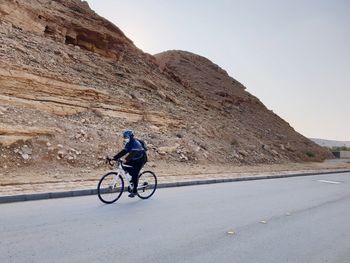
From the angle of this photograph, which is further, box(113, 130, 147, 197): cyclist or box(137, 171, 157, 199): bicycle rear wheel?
box(137, 171, 157, 199): bicycle rear wheel

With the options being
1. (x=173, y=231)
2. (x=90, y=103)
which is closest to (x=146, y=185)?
(x=173, y=231)

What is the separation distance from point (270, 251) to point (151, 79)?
85.6 ft

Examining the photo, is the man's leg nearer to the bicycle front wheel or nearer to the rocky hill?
the bicycle front wheel

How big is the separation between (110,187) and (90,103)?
12089 mm

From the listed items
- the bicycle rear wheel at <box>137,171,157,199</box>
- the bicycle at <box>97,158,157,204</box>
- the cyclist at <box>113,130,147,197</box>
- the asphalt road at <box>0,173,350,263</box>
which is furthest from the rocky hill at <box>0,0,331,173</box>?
the asphalt road at <box>0,173,350,263</box>

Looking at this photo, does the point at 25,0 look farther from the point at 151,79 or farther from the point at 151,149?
the point at 151,149

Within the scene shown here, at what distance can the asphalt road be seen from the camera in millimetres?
5152

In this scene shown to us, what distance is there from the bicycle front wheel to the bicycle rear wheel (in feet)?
2.47

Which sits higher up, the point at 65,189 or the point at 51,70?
the point at 51,70

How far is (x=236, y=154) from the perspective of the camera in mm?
27562

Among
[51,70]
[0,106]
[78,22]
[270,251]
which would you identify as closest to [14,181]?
[0,106]

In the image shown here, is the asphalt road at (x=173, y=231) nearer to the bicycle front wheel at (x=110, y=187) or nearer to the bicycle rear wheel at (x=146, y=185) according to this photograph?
the bicycle front wheel at (x=110, y=187)

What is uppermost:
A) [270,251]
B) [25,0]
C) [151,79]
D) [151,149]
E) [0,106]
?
[25,0]

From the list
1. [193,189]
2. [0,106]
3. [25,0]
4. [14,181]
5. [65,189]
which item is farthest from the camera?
[25,0]
